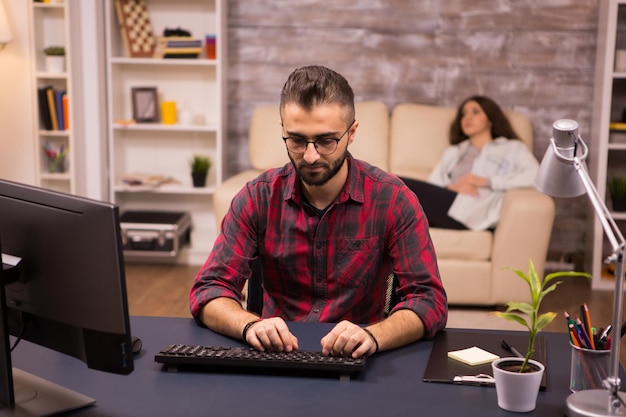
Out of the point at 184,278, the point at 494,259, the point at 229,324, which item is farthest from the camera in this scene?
the point at 184,278

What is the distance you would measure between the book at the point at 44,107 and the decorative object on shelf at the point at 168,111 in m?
0.64

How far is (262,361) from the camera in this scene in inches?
59.7

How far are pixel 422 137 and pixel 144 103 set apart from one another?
1624 millimetres

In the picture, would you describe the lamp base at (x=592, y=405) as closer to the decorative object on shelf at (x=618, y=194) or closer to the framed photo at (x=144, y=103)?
the decorative object on shelf at (x=618, y=194)

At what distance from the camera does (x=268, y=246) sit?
202 cm

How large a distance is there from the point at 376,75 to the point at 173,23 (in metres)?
1.24

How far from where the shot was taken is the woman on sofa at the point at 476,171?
417cm

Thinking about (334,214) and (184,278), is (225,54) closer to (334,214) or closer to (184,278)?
(184,278)

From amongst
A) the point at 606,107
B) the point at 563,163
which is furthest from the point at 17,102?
the point at 563,163

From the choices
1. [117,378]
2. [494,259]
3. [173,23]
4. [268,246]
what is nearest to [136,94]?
[173,23]

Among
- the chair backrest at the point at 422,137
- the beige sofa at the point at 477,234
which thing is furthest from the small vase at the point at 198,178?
the chair backrest at the point at 422,137

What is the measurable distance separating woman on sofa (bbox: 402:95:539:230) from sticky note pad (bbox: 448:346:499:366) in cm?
253

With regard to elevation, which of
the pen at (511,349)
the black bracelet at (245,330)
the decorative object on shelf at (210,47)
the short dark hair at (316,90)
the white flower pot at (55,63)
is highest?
the decorative object on shelf at (210,47)

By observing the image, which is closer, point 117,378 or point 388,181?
point 117,378
